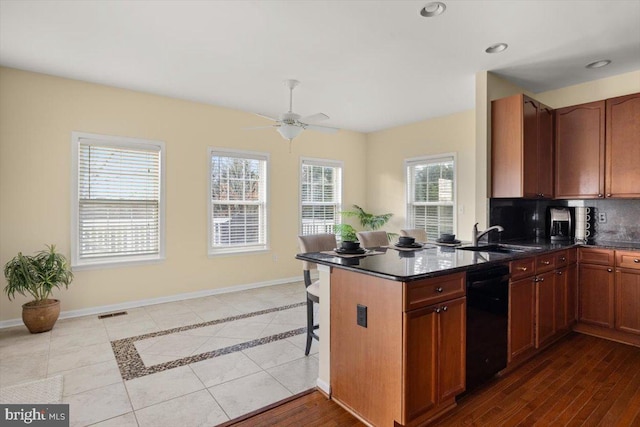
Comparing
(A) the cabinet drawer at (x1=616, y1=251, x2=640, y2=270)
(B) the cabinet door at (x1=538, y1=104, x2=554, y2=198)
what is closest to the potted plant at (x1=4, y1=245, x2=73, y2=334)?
(B) the cabinet door at (x1=538, y1=104, x2=554, y2=198)

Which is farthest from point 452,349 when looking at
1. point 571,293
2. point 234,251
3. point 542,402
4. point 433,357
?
point 234,251

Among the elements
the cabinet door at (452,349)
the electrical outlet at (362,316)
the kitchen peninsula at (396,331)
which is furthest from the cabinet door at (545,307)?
the electrical outlet at (362,316)

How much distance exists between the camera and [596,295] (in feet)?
10.9

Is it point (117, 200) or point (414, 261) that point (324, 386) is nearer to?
point (414, 261)

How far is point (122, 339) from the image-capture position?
3.32 m

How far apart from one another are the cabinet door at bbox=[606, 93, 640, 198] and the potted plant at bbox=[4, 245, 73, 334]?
233 inches

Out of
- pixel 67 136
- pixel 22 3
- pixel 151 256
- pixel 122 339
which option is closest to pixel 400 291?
pixel 122 339

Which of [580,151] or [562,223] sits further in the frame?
[562,223]

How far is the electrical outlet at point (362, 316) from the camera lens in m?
1.98

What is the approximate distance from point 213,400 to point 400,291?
4.97 ft

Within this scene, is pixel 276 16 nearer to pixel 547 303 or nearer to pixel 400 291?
pixel 400 291

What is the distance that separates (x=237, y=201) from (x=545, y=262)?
4074 millimetres

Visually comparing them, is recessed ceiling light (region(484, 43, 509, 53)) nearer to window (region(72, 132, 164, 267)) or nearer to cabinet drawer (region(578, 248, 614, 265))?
cabinet drawer (region(578, 248, 614, 265))

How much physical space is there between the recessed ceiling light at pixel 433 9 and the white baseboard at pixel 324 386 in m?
2.82
